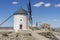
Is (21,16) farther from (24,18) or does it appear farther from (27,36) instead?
(27,36)

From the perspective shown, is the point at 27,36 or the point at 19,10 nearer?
the point at 27,36

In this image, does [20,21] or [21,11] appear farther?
[21,11]

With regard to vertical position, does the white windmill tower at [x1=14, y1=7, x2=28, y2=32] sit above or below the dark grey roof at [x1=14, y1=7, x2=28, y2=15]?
below

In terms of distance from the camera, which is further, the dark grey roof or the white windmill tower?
the dark grey roof

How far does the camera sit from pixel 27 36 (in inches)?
1283

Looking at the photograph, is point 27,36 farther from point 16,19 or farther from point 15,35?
point 16,19

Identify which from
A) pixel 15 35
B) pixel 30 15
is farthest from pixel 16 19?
pixel 15 35

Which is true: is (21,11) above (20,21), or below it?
above

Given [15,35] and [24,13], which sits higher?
[24,13]

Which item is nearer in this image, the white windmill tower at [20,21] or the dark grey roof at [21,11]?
the white windmill tower at [20,21]

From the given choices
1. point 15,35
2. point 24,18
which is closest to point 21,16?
point 24,18

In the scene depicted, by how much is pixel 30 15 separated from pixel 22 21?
3.00m

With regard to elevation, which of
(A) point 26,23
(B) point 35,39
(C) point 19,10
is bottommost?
(B) point 35,39

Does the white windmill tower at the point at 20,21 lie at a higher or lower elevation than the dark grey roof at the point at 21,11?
lower
